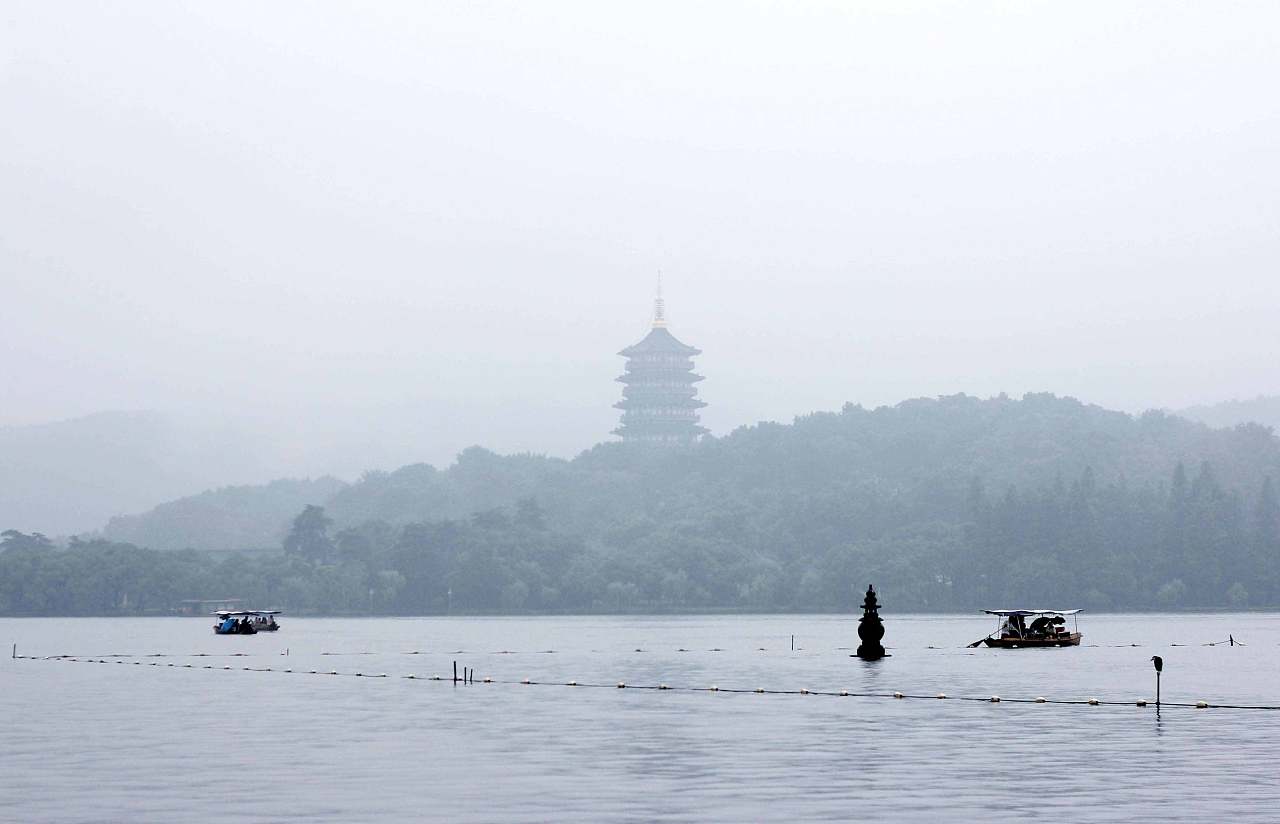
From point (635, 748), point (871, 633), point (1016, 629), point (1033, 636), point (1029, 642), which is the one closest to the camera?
point (635, 748)

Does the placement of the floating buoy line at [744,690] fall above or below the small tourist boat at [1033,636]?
below

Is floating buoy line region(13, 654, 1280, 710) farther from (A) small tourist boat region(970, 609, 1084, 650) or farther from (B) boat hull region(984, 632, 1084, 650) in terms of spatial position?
(A) small tourist boat region(970, 609, 1084, 650)

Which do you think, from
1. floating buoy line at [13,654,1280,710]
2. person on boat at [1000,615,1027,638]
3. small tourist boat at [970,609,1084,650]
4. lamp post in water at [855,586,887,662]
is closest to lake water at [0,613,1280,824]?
floating buoy line at [13,654,1280,710]

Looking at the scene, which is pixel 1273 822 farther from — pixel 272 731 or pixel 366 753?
pixel 272 731

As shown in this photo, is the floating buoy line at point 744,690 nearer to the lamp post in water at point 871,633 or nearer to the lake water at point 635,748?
the lake water at point 635,748

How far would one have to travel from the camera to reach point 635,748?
2295 inches

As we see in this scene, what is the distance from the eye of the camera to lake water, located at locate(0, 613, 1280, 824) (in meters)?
43.2

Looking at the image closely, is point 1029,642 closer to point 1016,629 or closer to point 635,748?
point 1016,629

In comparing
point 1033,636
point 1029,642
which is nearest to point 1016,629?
point 1033,636


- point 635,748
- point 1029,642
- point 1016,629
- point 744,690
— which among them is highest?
point 1016,629

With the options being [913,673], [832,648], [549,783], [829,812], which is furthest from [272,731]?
[832,648]

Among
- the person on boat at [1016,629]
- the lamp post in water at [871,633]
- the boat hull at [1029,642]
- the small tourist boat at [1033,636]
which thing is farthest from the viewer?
the person on boat at [1016,629]

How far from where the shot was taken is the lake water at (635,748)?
142 ft

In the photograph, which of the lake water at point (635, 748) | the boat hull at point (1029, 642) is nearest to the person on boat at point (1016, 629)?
the boat hull at point (1029, 642)
